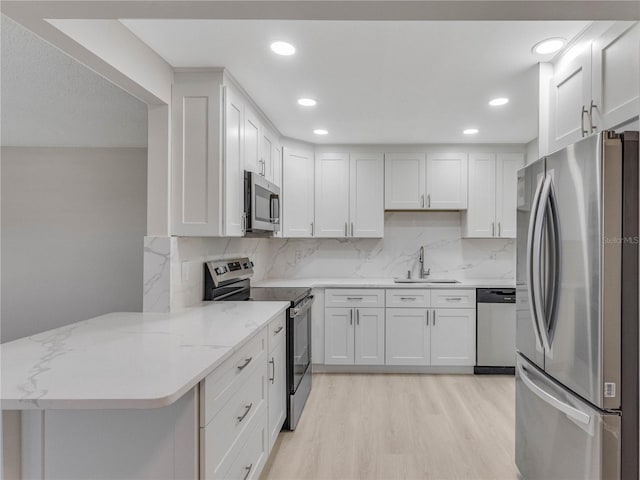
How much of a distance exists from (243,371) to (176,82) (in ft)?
5.66

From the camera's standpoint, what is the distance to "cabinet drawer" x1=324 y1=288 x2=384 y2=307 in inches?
149

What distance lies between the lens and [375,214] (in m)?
4.09

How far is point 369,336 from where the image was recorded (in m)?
3.78

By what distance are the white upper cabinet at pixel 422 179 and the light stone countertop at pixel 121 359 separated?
2.46 meters

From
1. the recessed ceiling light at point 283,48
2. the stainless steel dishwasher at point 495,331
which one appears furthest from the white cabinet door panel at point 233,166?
the stainless steel dishwasher at point 495,331

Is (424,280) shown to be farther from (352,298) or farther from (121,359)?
(121,359)

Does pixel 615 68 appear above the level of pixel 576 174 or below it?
above

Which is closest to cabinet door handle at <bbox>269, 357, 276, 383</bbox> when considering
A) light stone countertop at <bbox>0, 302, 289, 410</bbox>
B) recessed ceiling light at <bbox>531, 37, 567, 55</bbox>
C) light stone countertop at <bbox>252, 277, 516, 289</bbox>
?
light stone countertop at <bbox>0, 302, 289, 410</bbox>

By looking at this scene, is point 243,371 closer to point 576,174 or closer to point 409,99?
point 576,174

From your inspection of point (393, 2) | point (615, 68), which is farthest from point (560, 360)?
point (393, 2)

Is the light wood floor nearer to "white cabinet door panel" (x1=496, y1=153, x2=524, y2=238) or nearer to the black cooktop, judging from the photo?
the black cooktop

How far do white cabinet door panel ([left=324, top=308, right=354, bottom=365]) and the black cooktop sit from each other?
77cm

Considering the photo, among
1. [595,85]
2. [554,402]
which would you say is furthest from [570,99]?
[554,402]

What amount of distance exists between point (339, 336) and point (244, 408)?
2144 millimetres
